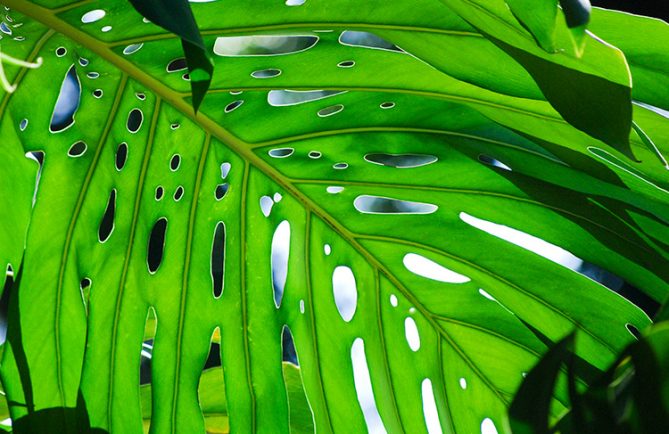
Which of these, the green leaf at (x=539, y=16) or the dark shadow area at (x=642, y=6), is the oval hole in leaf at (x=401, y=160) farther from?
the dark shadow area at (x=642, y=6)

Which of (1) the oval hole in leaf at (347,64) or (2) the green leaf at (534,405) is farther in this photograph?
(1) the oval hole in leaf at (347,64)

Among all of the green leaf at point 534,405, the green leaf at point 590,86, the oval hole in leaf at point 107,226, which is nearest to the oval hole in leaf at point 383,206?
the oval hole in leaf at point 107,226

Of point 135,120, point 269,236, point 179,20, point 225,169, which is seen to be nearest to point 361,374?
point 269,236

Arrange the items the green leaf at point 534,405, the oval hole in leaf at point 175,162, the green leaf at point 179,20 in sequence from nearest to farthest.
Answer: the green leaf at point 534,405, the green leaf at point 179,20, the oval hole in leaf at point 175,162

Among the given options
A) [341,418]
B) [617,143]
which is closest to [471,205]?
[341,418]

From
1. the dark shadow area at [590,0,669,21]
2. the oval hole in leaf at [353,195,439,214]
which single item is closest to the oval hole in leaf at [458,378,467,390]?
the oval hole in leaf at [353,195,439,214]

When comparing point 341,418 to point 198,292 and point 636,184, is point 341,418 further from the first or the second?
point 636,184
